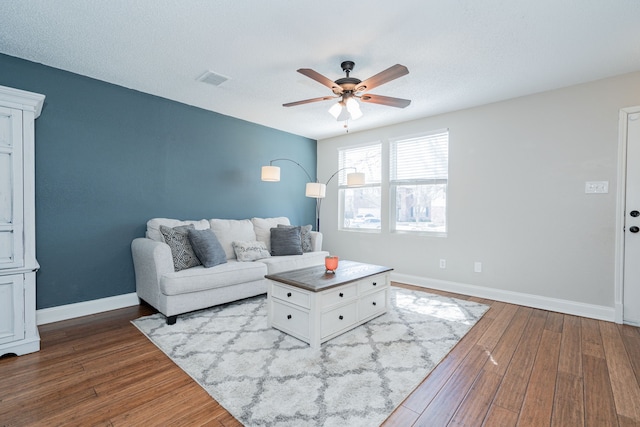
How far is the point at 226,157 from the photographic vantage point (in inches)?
173

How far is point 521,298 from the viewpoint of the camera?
3.54 meters

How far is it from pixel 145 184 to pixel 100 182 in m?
0.45

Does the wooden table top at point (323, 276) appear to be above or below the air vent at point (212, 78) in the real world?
below

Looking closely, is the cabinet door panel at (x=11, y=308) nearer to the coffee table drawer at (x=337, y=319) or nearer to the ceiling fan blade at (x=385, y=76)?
the coffee table drawer at (x=337, y=319)

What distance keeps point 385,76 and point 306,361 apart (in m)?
2.22

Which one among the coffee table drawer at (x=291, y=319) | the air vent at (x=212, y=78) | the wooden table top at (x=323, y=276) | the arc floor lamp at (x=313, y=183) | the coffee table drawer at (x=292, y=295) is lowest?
the coffee table drawer at (x=291, y=319)

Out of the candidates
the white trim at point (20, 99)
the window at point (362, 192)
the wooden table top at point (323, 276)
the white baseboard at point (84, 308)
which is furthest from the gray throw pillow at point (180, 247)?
the window at point (362, 192)

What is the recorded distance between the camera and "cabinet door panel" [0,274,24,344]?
2.21m

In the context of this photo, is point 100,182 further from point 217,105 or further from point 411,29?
point 411,29

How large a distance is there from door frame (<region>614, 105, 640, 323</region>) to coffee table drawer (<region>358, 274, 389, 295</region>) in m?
2.30

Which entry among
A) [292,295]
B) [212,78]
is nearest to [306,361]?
[292,295]

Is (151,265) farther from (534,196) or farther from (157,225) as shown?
(534,196)

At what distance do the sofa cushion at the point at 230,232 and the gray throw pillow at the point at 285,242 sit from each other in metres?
0.32

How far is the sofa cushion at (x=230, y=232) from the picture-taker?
12.8 feet
